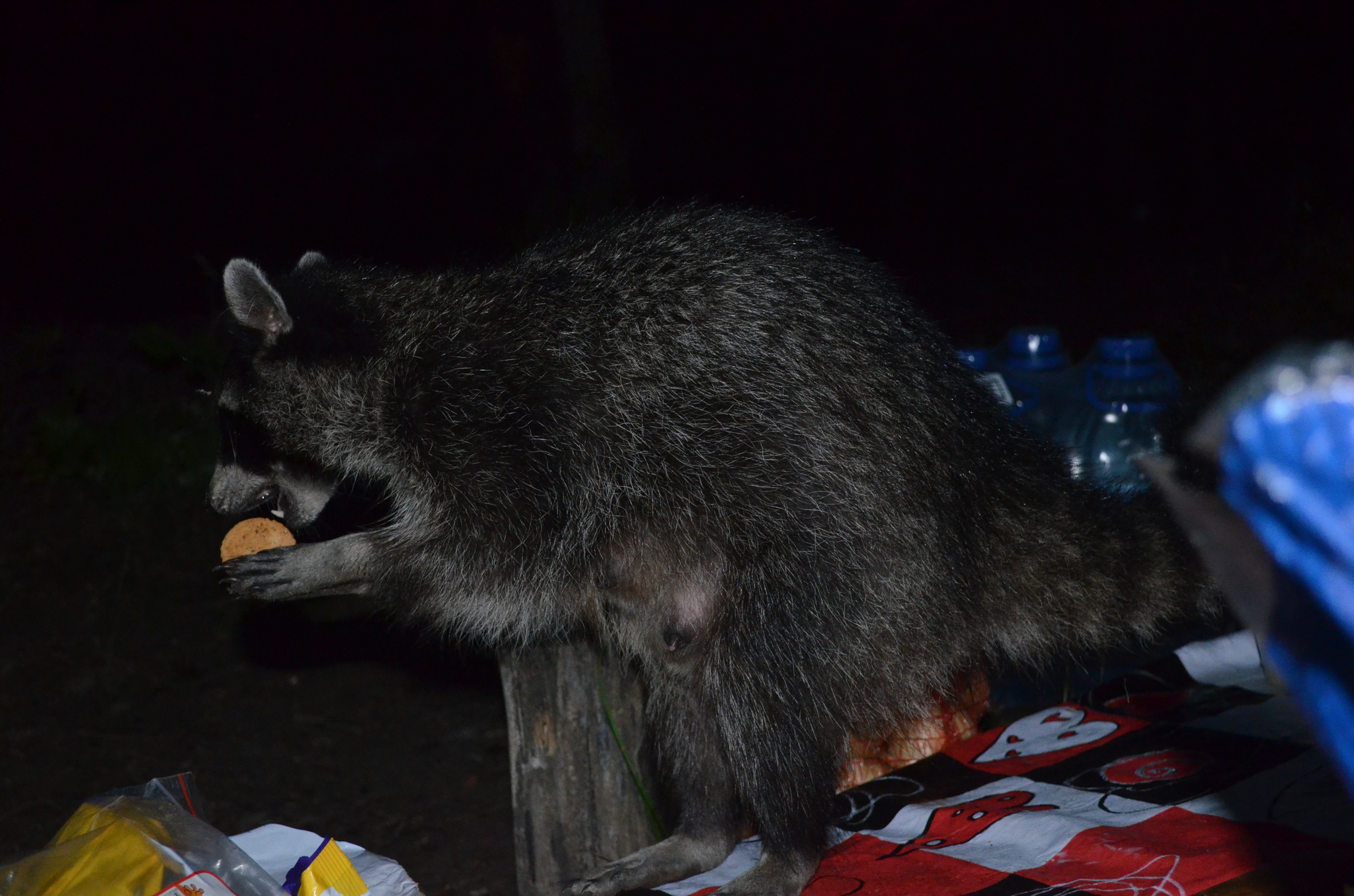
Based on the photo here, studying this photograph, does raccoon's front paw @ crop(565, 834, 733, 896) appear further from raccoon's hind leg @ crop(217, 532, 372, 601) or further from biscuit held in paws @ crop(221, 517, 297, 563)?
biscuit held in paws @ crop(221, 517, 297, 563)

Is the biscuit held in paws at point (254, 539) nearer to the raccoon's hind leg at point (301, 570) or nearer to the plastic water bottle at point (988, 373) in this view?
the raccoon's hind leg at point (301, 570)

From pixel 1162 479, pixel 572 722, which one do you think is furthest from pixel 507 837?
pixel 1162 479

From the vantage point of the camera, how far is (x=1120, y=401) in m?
4.29

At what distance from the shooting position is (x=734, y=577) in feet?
8.63

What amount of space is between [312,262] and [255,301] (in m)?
0.32

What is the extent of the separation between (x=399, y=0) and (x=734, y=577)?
34.8 ft

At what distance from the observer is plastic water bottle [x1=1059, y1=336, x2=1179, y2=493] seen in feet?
13.5

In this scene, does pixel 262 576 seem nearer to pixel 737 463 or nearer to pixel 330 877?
pixel 330 877

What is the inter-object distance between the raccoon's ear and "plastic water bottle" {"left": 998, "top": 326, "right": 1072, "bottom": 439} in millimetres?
2685

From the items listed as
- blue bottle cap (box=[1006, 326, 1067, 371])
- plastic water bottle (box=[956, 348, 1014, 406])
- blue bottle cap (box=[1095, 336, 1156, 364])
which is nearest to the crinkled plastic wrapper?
plastic water bottle (box=[956, 348, 1014, 406])

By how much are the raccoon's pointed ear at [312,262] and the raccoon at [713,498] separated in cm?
12

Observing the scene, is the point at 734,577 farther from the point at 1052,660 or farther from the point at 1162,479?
the point at 1162,479

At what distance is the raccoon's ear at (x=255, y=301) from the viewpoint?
9.46 feet

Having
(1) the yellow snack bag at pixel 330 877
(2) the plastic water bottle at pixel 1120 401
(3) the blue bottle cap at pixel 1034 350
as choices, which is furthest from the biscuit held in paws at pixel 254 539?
(3) the blue bottle cap at pixel 1034 350
